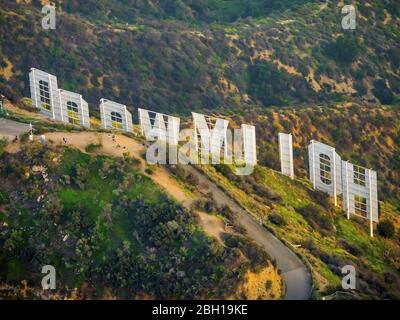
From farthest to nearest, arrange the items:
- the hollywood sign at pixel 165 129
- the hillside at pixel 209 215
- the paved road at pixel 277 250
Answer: the hollywood sign at pixel 165 129 < the hillside at pixel 209 215 < the paved road at pixel 277 250

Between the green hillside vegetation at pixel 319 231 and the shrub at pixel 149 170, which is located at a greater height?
the shrub at pixel 149 170

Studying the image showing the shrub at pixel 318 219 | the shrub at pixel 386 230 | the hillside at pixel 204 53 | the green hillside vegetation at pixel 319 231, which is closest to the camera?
the green hillside vegetation at pixel 319 231

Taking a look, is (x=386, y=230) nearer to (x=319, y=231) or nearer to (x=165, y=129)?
(x=319, y=231)

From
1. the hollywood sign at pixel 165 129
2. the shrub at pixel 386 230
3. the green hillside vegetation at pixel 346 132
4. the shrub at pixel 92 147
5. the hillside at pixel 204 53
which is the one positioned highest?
the hillside at pixel 204 53

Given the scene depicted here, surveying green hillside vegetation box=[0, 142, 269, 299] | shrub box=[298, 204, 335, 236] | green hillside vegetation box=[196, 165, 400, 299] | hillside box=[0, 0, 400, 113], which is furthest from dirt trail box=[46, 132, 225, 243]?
hillside box=[0, 0, 400, 113]

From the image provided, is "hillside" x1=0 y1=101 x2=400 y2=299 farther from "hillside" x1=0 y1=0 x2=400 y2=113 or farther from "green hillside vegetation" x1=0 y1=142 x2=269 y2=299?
"hillside" x1=0 y1=0 x2=400 y2=113

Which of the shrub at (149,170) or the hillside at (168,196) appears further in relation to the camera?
the shrub at (149,170)

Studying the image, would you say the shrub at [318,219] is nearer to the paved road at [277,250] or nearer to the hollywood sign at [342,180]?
the hollywood sign at [342,180]

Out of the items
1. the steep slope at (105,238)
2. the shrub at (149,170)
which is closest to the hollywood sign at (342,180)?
the shrub at (149,170)

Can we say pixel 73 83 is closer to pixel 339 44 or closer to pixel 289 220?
pixel 339 44
